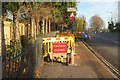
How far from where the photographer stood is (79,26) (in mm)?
24922

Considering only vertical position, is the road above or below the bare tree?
below

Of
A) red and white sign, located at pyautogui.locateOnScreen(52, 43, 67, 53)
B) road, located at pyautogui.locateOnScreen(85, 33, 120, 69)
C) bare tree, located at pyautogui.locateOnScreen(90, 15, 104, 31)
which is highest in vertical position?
bare tree, located at pyautogui.locateOnScreen(90, 15, 104, 31)

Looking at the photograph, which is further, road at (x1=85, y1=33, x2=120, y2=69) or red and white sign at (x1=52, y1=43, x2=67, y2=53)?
road at (x1=85, y1=33, x2=120, y2=69)

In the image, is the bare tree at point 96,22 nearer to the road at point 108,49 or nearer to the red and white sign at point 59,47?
the road at point 108,49

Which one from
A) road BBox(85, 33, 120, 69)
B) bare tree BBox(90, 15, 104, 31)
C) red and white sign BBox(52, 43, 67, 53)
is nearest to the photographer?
red and white sign BBox(52, 43, 67, 53)

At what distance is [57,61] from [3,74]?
19.4ft

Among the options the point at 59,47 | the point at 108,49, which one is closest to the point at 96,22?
the point at 108,49

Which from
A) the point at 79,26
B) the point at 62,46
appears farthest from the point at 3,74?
the point at 79,26

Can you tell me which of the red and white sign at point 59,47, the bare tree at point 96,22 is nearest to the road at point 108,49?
the red and white sign at point 59,47

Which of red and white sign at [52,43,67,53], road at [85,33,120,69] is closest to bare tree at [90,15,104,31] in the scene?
road at [85,33,120,69]

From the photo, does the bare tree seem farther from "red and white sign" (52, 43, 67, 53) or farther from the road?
"red and white sign" (52, 43, 67, 53)

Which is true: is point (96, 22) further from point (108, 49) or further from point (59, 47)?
point (59, 47)

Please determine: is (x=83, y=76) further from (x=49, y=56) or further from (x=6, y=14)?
(x=6, y=14)

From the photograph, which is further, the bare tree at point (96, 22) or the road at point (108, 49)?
the bare tree at point (96, 22)
